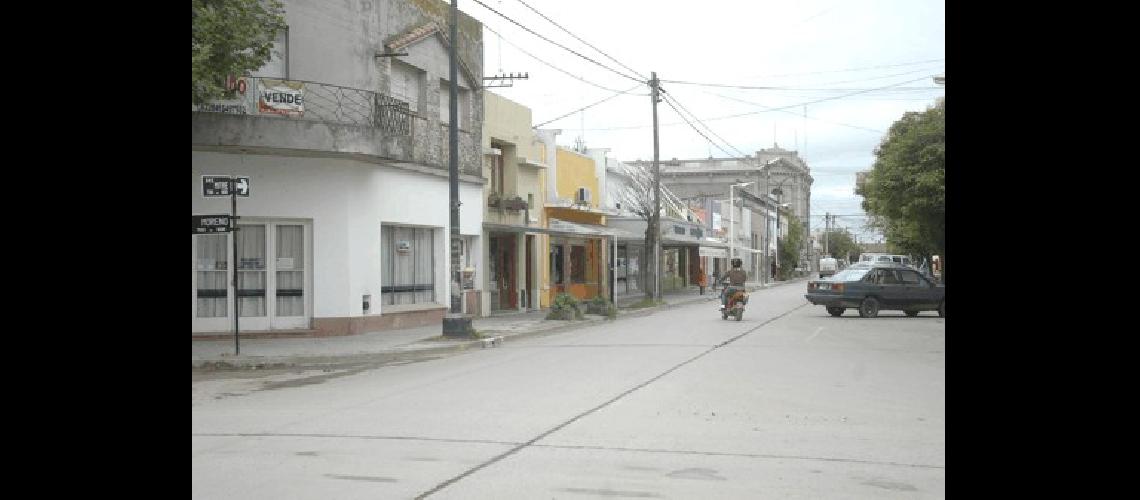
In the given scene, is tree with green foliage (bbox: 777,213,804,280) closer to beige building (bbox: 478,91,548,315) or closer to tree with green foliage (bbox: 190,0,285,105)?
beige building (bbox: 478,91,548,315)

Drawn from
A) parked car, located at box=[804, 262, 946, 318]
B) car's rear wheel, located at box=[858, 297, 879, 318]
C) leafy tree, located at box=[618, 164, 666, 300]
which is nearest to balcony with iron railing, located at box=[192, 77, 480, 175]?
parked car, located at box=[804, 262, 946, 318]

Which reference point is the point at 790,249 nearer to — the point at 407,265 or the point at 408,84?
the point at 407,265

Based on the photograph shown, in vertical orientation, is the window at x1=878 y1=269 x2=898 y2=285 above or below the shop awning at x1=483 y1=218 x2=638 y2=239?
below

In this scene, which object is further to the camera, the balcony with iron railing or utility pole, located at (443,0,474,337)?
utility pole, located at (443,0,474,337)

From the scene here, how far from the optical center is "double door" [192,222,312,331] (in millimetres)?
21516

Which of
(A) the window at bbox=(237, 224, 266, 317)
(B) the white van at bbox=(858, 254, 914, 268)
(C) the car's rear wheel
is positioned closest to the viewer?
(A) the window at bbox=(237, 224, 266, 317)

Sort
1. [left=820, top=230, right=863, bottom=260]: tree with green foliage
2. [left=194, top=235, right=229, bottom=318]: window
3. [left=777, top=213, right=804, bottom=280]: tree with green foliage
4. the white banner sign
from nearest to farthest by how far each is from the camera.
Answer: [left=194, top=235, right=229, bottom=318]: window < the white banner sign < [left=777, top=213, right=804, bottom=280]: tree with green foliage < [left=820, top=230, right=863, bottom=260]: tree with green foliage

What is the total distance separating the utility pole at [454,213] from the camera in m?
21.6

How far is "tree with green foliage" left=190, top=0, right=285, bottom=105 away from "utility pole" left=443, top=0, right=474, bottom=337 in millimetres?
5095

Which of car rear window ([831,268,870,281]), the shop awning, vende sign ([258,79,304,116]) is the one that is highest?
vende sign ([258,79,304,116])
